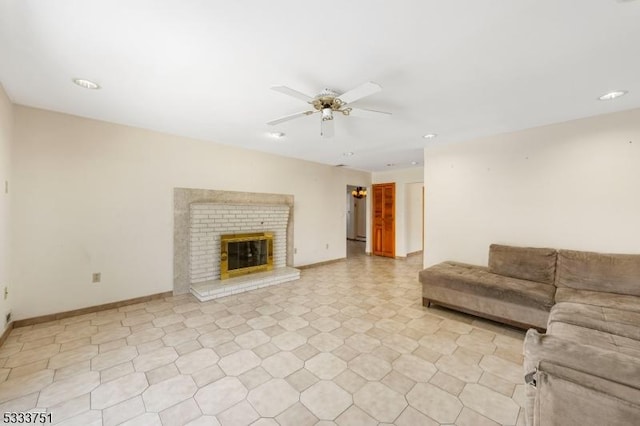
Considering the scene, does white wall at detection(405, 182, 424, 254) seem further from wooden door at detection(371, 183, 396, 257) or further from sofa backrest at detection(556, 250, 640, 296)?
sofa backrest at detection(556, 250, 640, 296)

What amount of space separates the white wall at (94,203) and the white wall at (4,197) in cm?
15

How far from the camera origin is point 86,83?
7.68 ft

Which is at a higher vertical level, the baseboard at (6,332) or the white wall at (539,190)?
the white wall at (539,190)

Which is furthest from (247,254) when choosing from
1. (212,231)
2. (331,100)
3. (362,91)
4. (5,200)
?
(362,91)

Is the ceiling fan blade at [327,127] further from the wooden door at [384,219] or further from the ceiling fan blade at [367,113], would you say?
the wooden door at [384,219]

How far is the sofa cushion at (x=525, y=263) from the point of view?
9.99 ft

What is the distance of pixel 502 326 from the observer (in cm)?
297

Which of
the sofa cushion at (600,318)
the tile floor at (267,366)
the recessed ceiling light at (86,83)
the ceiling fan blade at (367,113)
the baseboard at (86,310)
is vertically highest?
the recessed ceiling light at (86,83)

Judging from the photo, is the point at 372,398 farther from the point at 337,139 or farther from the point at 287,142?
the point at 287,142

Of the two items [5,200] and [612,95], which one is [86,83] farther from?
[612,95]

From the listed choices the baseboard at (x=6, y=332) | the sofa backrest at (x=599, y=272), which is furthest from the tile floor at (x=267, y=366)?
the sofa backrest at (x=599, y=272)

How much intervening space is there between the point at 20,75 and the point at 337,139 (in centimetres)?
348

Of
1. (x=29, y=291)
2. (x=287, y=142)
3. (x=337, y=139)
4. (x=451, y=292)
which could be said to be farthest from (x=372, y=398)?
(x=29, y=291)

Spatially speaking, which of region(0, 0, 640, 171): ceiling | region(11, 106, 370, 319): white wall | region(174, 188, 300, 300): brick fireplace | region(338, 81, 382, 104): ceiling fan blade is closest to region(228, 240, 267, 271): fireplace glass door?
region(174, 188, 300, 300): brick fireplace
